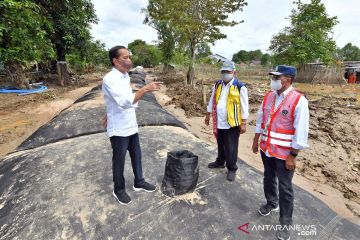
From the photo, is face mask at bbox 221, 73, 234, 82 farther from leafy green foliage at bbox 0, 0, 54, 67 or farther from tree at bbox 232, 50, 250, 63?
tree at bbox 232, 50, 250, 63

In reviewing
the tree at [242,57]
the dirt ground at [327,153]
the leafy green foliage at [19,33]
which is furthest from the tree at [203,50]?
the tree at [242,57]

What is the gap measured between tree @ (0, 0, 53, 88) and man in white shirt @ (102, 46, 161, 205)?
898 cm

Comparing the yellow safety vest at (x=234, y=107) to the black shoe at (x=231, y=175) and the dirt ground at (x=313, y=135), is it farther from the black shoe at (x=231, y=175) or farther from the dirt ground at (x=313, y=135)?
the dirt ground at (x=313, y=135)

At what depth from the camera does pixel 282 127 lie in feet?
7.20

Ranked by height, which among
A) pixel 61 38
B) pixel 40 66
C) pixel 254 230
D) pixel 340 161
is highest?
pixel 61 38

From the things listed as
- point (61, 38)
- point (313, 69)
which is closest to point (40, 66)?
point (61, 38)

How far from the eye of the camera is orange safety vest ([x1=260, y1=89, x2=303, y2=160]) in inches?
84.0

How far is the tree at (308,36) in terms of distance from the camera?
1831 centimetres

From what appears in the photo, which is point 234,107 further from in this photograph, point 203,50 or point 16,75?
point 203,50

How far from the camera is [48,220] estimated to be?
228 centimetres

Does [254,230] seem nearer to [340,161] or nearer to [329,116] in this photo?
[340,161]

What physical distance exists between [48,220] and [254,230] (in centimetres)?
199

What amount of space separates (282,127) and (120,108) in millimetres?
1540

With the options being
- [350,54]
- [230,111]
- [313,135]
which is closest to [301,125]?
[230,111]
